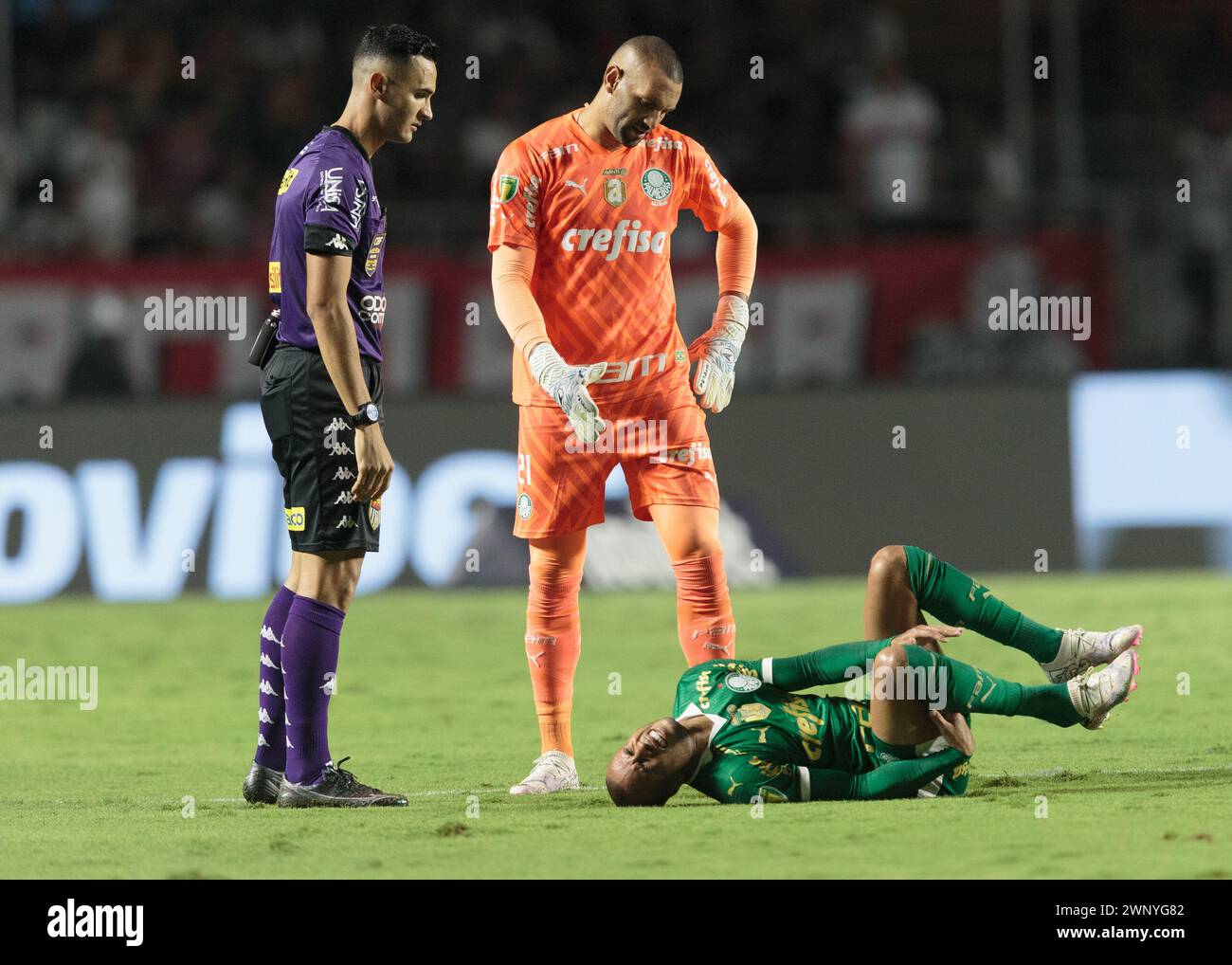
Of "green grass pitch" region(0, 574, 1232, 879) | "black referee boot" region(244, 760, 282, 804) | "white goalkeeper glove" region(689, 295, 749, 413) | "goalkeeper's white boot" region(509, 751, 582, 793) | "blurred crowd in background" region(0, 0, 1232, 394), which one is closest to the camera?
"green grass pitch" region(0, 574, 1232, 879)

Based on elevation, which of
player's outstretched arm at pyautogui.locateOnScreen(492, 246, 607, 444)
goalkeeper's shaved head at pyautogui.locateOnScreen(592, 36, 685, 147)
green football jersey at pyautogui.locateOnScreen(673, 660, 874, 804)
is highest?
goalkeeper's shaved head at pyautogui.locateOnScreen(592, 36, 685, 147)

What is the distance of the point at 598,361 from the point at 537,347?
0.35 meters

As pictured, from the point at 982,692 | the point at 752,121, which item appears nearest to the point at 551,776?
the point at 982,692

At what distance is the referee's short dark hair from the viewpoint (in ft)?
21.0

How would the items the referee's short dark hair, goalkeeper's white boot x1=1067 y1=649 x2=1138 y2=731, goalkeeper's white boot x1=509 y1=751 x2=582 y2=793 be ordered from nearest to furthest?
goalkeeper's white boot x1=1067 y1=649 x2=1138 y2=731
the referee's short dark hair
goalkeeper's white boot x1=509 y1=751 x2=582 y2=793

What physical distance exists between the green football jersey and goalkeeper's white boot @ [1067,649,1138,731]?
0.70 meters

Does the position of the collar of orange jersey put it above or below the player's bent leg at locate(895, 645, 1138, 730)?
above

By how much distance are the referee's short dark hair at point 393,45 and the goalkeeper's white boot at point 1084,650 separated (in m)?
3.03

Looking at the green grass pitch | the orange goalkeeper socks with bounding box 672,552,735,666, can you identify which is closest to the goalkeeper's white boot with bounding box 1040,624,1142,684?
the green grass pitch

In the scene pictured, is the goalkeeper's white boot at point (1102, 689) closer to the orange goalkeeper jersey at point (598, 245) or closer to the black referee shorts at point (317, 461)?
the orange goalkeeper jersey at point (598, 245)

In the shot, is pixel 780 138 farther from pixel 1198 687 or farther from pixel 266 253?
pixel 1198 687

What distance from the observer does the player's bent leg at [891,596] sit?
6223 mm

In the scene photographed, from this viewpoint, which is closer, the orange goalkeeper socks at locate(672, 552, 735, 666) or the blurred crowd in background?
the orange goalkeeper socks at locate(672, 552, 735, 666)

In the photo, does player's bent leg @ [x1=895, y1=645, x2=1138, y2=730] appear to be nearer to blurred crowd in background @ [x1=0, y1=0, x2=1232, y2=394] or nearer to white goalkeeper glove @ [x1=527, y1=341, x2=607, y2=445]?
white goalkeeper glove @ [x1=527, y1=341, x2=607, y2=445]
